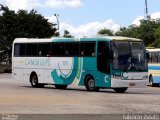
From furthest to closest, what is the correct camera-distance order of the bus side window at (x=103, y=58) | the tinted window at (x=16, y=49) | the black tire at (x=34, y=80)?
the tinted window at (x=16, y=49)
the black tire at (x=34, y=80)
the bus side window at (x=103, y=58)

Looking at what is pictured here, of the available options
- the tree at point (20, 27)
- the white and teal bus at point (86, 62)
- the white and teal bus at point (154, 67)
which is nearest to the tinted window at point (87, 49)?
the white and teal bus at point (86, 62)

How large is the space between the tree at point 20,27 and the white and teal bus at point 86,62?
5131cm

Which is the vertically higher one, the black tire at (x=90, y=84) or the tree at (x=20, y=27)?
the tree at (x=20, y=27)

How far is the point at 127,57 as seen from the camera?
30594mm

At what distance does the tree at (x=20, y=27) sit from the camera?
8912 cm

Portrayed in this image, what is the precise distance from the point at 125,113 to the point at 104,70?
A: 13.1 meters

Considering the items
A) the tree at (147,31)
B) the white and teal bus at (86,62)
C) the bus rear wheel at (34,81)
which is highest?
the tree at (147,31)

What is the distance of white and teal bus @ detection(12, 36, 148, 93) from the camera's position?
100 ft

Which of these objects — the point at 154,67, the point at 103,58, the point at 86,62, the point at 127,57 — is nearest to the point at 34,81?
the point at 86,62

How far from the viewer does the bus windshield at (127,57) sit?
3045 centimetres

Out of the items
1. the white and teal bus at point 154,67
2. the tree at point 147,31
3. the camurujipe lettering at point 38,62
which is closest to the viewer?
the camurujipe lettering at point 38,62

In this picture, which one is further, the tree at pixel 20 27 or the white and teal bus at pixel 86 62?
the tree at pixel 20 27

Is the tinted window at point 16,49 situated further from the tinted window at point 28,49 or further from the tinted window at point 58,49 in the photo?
the tinted window at point 58,49

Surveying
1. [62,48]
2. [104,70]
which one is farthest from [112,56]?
[62,48]
